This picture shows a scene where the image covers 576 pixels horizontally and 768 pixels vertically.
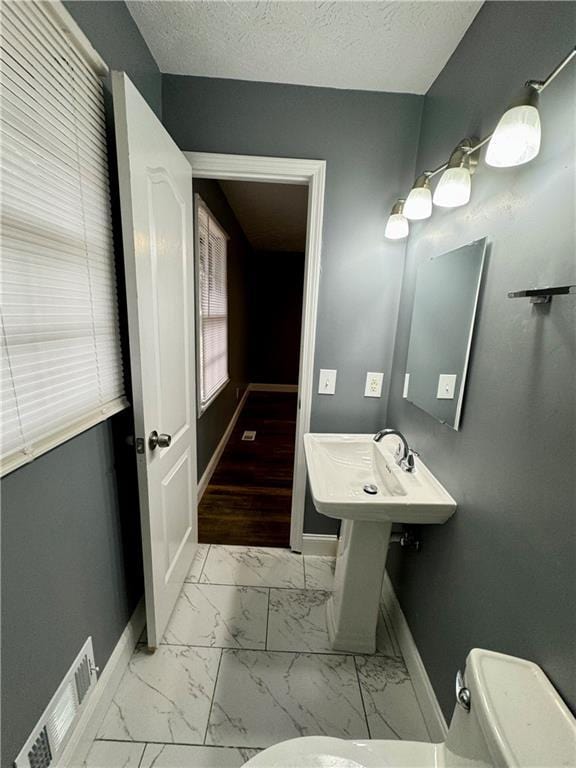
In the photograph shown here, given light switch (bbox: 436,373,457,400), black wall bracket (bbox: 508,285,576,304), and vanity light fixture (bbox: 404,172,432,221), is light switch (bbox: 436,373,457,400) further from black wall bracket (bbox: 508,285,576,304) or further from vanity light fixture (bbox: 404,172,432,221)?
vanity light fixture (bbox: 404,172,432,221)

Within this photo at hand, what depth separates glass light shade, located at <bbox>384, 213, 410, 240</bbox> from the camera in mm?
1416

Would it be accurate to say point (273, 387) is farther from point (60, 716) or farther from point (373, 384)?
point (60, 716)

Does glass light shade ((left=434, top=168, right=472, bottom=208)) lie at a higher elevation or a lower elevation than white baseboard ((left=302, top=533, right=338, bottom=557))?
higher

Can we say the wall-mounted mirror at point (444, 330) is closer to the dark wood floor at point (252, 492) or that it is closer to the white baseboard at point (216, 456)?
the dark wood floor at point (252, 492)

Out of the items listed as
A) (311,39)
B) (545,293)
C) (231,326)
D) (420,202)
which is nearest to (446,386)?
(545,293)

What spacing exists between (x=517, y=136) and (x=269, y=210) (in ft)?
9.48

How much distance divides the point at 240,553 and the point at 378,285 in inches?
70.4

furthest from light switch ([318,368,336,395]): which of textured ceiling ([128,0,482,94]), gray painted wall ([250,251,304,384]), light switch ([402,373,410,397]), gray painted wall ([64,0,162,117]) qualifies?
gray painted wall ([250,251,304,384])

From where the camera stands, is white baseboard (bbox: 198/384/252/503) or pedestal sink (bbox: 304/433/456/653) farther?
white baseboard (bbox: 198/384/252/503)

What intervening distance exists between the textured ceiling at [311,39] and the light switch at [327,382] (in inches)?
53.0

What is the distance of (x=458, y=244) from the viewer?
45.2 inches

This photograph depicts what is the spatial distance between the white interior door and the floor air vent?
0.27 metres

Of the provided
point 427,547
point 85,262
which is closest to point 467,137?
point 85,262

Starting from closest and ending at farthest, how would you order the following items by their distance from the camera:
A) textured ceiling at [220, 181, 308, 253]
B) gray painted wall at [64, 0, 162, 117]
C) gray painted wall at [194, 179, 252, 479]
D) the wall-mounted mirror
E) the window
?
gray painted wall at [64, 0, 162, 117] < the wall-mounted mirror < the window < gray painted wall at [194, 179, 252, 479] < textured ceiling at [220, 181, 308, 253]
